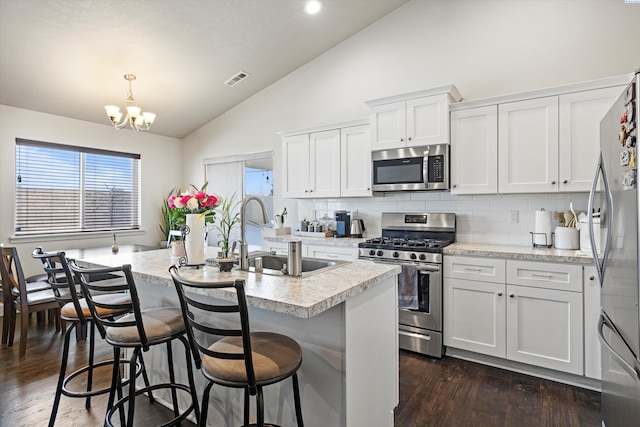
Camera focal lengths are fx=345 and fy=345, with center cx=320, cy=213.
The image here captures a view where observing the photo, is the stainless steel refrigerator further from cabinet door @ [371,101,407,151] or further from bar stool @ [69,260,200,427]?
bar stool @ [69,260,200,427]

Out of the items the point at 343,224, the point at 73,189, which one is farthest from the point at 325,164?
the point at 73,189

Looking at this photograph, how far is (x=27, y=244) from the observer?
4.27m

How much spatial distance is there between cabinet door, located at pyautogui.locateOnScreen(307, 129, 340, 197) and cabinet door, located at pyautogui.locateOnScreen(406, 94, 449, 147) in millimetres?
933

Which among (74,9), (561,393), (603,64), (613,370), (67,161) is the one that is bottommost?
(561,393)

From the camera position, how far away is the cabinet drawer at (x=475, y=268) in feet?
9.11

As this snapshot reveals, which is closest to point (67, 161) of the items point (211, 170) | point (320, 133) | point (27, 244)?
point (27, 244)

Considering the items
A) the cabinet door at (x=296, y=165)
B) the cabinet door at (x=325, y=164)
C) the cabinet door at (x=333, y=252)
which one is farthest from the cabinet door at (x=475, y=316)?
the cabinet door at (x=296, y=165)

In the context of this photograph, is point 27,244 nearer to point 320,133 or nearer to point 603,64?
point 320,133

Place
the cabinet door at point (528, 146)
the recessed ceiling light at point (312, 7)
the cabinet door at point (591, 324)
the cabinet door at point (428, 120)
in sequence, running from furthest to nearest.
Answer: the recessed ceiling light at point (312, 7)
the cabinet door at point (428, 120)
the cabinet door at point (528, 146)
the cabinet door at point (591, 324)

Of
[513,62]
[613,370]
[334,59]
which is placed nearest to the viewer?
[613,370]

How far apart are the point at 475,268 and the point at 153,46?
389 cm

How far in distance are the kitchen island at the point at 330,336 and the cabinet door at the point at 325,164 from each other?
6.91 ft

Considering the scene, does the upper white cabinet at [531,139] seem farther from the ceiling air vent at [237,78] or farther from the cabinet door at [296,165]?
the ceiling air vent at [237,78]

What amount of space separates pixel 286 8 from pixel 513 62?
7.61 ft
